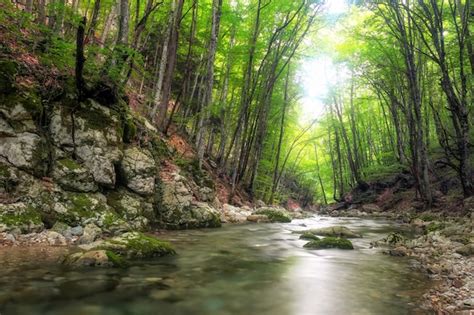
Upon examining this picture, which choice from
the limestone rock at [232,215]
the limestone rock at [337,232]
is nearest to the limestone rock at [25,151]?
the limestone rock at [232,215]

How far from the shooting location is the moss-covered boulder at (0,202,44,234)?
5.35 metres

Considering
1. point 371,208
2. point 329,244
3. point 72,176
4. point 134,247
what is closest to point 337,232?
point 329,244

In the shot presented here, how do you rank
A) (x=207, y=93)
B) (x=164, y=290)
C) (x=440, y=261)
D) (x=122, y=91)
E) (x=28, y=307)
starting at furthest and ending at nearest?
(x=207, y=93), (x=122, y=91), (x=440, y=261), (x=164, y=290), (x=28, y=307)

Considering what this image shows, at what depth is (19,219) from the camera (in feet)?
18.1

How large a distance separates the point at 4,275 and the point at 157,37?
1720 centimetres

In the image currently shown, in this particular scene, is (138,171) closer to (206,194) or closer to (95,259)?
(95,259)

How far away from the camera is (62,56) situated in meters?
7.39

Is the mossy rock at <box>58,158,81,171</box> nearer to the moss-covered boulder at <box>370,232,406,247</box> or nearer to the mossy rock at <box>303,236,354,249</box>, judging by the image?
the mossy rock at <box>303,236,354,249</box>

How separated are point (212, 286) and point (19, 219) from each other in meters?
3.41

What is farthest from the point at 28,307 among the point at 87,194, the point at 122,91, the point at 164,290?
the point at 122,91

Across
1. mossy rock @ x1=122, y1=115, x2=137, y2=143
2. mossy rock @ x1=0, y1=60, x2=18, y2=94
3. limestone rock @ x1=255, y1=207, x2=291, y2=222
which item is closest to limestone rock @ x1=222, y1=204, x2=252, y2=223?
limestone rock @ x1=255, y1=207, x2=291, y2=222

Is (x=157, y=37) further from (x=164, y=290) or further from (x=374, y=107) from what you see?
(x=374, y=107)

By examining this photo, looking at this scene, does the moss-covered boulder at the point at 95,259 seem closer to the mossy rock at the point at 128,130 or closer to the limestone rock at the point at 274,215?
the mossy rock at the point at 128,130

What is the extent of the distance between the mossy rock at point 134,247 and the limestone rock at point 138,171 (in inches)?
95.0
